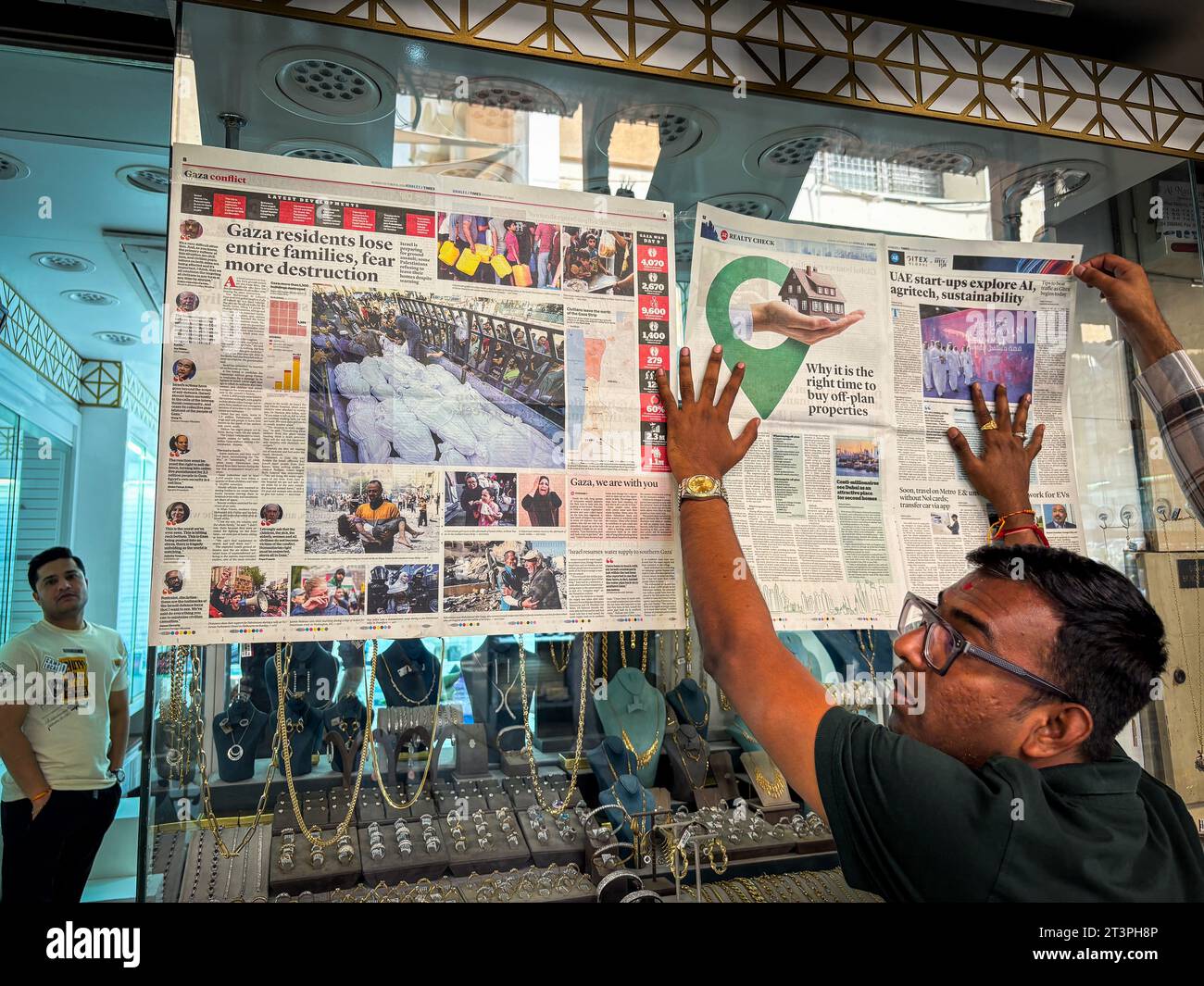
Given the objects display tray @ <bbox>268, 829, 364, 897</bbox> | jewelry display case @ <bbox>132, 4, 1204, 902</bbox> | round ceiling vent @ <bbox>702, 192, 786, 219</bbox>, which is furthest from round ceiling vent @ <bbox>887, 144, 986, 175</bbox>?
display tray @ <bbox>268, 829, 364, 897</bbox>

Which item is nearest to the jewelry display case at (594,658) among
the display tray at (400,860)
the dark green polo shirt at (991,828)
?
the display tray at (400,860)

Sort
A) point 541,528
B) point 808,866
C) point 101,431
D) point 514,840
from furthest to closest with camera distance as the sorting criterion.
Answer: point 101,431 → point 808,866 → point 514,840 → point 541,528

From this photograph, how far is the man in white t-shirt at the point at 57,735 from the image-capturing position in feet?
4.58

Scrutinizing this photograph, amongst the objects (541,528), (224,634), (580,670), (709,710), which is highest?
(541,528)

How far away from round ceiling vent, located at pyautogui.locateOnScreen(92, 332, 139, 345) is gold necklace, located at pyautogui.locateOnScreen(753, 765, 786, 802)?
67.2 inches

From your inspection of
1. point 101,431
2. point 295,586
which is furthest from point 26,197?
point 295,586

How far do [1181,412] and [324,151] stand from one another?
75.0 inches

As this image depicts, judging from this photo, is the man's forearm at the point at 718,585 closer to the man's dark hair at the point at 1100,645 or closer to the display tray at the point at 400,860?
the man's dark hair at the point at 1100,645

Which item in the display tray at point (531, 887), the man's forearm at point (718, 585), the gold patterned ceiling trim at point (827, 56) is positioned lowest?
the display tray at point (531, 887)

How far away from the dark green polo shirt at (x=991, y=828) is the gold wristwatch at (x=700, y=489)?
0.49 m

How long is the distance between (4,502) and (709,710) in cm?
170

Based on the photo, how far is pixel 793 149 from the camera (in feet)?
5.51

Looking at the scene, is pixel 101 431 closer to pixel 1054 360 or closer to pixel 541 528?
pixel 541 528
